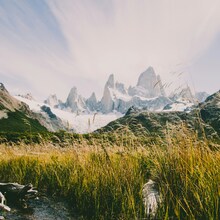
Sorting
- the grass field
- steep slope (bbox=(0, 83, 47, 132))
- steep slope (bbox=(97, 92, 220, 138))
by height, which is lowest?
the grass field

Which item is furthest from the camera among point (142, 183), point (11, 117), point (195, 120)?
point (11, 117)

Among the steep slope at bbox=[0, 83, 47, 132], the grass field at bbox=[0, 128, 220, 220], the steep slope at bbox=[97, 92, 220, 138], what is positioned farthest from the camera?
the steep slope at bbox=[0, 83, 47, 132]

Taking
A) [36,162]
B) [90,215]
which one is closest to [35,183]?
[36,162]

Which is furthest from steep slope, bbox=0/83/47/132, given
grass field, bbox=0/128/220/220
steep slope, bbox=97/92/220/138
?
steep slope, bbox=97/92/220/138

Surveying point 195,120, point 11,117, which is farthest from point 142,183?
point 11,117

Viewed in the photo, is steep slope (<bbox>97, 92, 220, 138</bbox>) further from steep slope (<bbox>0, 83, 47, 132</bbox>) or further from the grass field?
steep slope (<bbox>0, 83, 47, 132</bbox>)

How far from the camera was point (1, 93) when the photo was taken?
167000mm

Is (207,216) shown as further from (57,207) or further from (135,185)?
(57,207)

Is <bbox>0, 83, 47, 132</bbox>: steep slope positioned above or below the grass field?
above

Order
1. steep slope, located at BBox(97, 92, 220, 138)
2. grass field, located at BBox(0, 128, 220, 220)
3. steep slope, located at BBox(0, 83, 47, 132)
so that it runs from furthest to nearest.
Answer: steep slope, located at BBox(0, 83, 47, 132), steep slope, located at BBox(97, 92, 220, 138), grass field, located at BBox(0, 128, 220, 220)

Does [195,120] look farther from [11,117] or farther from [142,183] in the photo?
[11,117]

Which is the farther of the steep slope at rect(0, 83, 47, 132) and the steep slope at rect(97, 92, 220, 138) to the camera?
the steep slope at rect(0, 83, 47, 132)

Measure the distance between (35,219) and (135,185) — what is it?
2.08 m

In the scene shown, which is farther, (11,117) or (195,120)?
(11,117)
